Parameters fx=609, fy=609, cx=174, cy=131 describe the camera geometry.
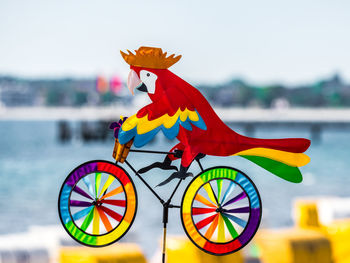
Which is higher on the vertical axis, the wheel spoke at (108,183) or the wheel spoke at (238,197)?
the wheel spoke at (108,183)

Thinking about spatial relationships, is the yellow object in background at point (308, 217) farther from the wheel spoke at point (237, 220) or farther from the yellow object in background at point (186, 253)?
the wheel spoke at point (237, 220)

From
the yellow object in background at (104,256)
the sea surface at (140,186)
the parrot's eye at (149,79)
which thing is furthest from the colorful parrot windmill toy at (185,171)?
the sea surface at (140,186)

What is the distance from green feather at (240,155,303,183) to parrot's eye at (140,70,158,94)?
55cm

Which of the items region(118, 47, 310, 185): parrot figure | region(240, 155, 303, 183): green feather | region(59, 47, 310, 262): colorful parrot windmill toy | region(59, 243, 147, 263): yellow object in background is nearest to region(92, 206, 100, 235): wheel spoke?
region(59, 47, 310, 262): colorful parrot windmill toy

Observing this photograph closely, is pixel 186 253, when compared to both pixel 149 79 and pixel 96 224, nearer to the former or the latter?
pixel 96 224

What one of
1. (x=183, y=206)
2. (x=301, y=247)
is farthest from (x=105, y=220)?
(x=301, y=247)

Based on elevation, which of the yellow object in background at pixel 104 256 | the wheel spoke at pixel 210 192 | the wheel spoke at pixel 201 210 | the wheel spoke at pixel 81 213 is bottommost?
the yellow object in background at pixel 104 256

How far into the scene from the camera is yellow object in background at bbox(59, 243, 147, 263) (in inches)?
241

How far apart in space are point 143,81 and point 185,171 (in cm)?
48

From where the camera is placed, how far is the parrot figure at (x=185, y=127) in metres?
2.89

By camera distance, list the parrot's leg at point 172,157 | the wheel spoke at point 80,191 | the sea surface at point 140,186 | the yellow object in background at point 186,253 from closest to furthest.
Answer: the wheel spoke at point 80,191, the parrot's leg at point 172,157, the yellow object in background at point 186,253, the sea surface at point 140,186

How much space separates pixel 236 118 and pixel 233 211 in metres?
92.1

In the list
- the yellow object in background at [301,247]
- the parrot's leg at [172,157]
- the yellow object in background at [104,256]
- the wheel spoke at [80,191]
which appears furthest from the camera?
the yellow object in background at [301,247]

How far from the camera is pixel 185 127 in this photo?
292cm
